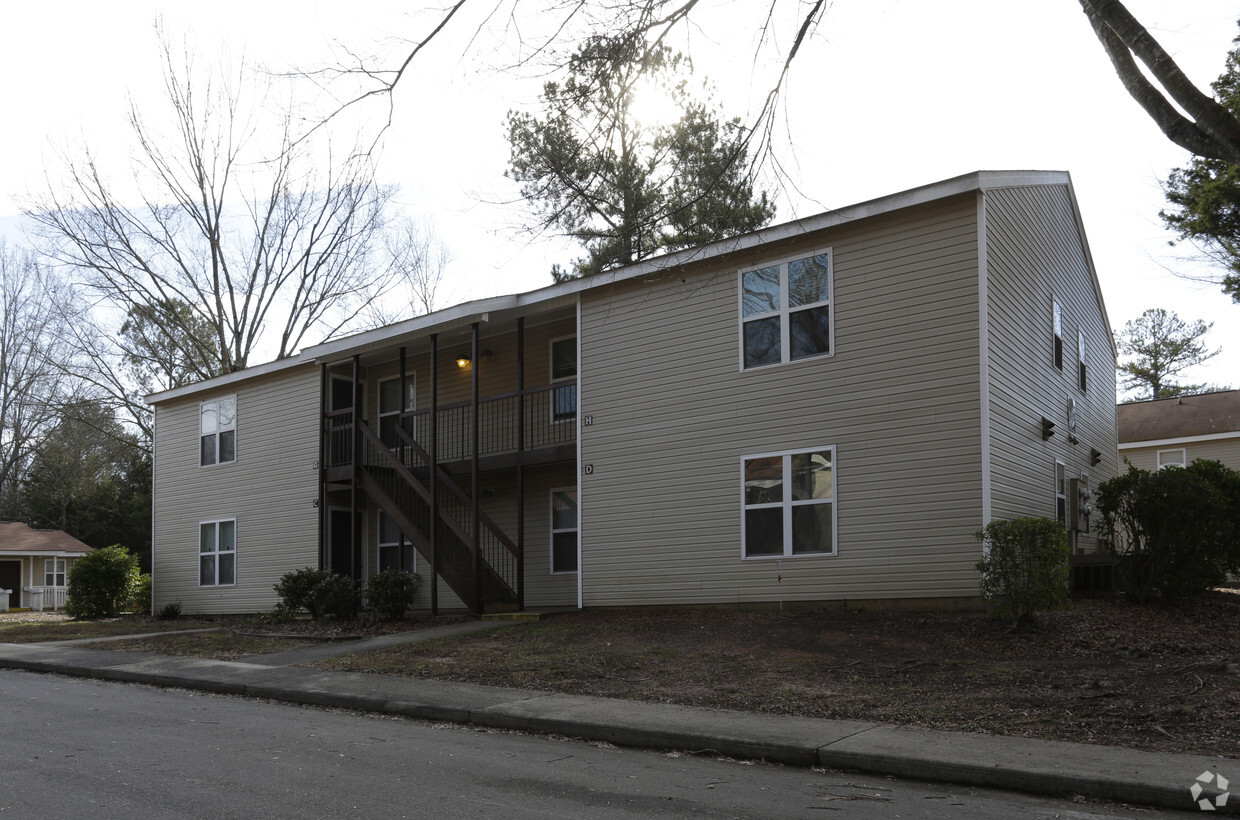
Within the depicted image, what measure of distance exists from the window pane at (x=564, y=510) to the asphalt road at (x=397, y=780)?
9216mm

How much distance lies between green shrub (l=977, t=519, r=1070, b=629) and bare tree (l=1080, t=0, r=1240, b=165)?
15.6 feet

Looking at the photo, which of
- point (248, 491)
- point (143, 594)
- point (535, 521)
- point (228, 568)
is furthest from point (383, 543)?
point (143, 594)

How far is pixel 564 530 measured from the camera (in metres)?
17.5

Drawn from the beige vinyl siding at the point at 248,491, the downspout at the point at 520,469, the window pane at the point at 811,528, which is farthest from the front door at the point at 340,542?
the window pane at the point at 811,528

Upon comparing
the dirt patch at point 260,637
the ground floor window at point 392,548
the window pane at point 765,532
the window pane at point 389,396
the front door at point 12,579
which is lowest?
the front door at point 12,579

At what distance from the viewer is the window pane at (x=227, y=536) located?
21.9 m

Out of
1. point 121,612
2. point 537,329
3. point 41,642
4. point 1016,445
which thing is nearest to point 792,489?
point 1016,445

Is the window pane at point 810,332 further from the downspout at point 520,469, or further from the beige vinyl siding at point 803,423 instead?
the downspout at point 520,469

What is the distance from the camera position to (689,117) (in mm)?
10406

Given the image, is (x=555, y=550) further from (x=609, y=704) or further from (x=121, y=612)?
(x=121, y=612)

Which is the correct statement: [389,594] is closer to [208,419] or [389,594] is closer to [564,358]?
[564,358]

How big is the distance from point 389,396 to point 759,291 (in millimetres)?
9999

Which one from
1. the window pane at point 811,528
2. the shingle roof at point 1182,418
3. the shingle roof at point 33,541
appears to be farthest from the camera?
the shingle roof at point 33,541

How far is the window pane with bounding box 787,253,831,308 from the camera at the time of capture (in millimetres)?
13422
